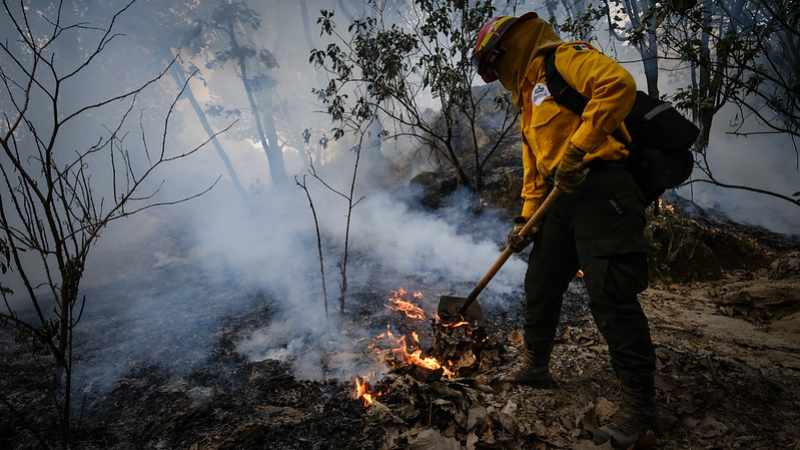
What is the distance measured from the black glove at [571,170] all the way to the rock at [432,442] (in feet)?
5.26

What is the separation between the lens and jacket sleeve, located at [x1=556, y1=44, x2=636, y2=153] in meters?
1.89

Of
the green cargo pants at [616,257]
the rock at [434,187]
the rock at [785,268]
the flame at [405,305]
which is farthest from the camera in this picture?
the rock at [434,187]

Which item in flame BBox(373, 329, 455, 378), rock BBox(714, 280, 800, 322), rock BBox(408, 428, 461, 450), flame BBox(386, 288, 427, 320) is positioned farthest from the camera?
flame BBox(386, 288, 427, 320)

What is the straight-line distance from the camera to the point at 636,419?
2.09 metres

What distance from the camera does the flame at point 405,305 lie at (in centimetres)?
420

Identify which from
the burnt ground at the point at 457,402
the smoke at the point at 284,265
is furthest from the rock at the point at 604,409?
the smoke at the point at 284,265

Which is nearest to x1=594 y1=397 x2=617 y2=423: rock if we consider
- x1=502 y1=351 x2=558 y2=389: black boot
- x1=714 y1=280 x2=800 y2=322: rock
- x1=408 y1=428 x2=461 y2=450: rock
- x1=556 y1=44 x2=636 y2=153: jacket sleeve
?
x1=502 y1=351 x2=558 y2=389: black boot

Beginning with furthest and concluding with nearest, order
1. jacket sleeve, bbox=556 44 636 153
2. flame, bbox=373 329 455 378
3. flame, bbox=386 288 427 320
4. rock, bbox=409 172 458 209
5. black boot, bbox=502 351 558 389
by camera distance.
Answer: rock, bbox=409 172 458 209 → flame, bbox=386 288 427 320 → flame, bbox=373 329 455 378 → black boot, bbox=502 351 558 389 → jacket sleeve, bbox=556 44 636 153

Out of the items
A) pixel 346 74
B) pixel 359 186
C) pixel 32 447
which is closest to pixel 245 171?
pixel 359 186

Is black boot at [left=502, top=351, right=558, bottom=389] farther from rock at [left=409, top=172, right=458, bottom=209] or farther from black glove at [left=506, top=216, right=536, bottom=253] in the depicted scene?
rock at [left=409, top=172, right=458, bottom=209]

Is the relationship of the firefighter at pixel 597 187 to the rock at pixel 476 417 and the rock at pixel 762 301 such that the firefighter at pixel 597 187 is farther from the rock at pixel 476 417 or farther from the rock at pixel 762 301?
the rock at pixel 762 301

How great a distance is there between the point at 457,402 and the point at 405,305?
76.5 inches

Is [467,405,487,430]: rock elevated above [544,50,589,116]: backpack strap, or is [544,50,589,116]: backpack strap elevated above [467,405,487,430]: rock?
[544,50,589,116]: backpack strap

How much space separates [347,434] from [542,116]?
7.56ft
